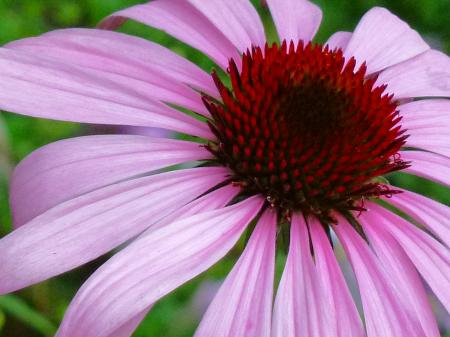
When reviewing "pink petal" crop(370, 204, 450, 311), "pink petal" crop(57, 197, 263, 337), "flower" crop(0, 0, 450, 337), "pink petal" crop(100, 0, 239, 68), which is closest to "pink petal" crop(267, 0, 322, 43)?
"flower" crop(0, 0, 450, 337)

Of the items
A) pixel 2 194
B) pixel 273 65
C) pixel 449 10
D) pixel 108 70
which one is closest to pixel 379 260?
pixel 273 65


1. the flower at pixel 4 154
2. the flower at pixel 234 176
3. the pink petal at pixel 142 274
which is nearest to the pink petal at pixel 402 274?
the flower at pixel 234 176

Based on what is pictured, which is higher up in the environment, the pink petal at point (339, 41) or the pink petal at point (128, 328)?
the pink petal at point (339, 41)

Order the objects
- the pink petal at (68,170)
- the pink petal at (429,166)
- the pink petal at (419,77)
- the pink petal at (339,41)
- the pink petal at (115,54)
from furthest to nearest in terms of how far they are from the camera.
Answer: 1. the pink petal at (339,41)
2. the pink petal at (419,77)
3. the pink petal at (429,166)
4. the pink petal at (115,54)
5. the pink petal at (68,170)

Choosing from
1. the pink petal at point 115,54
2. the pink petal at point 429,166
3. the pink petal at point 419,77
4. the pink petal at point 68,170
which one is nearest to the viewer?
the pink petal at point 68,170

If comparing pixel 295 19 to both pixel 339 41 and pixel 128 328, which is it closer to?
pixel 339 41

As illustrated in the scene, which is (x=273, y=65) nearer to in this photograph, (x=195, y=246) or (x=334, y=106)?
(x=334, y=106)

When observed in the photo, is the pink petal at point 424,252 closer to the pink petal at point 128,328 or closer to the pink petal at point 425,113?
the pink petal at point 425,113

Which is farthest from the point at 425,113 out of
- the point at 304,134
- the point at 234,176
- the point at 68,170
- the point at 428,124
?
the point at 68,170
